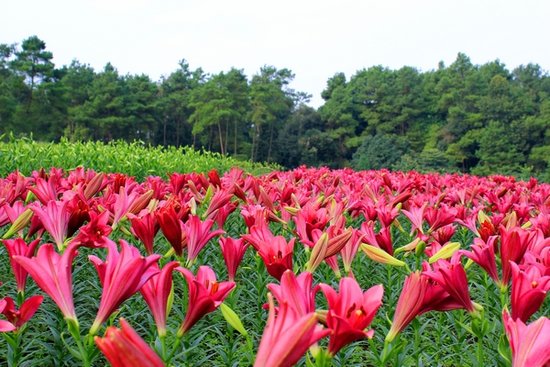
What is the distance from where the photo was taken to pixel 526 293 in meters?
1.04

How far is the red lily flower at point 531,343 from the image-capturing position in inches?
31.6

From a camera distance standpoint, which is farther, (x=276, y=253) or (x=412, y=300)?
(x=276, y=253)

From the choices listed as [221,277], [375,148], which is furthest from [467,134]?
[221,277]

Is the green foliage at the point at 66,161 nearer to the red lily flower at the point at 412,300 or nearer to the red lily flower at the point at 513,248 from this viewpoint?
the red lily flower at the point at 513,248

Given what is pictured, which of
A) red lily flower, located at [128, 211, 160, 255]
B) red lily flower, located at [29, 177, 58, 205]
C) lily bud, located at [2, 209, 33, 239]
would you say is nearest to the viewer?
red lily flower, located at [128, 211, 160, 255]

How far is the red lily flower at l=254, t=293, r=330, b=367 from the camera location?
650 millimetres

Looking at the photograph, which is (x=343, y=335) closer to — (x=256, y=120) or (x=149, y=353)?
(x=149, y=353)

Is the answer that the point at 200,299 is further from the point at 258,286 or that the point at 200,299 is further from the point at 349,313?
the point at 258,286

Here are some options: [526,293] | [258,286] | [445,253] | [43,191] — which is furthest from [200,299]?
[43,191]

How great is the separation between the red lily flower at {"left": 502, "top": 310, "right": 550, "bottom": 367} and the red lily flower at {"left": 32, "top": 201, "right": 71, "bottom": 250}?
1237 millimetres

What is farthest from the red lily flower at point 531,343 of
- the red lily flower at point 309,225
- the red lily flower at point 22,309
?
the red lily flower at point 22,309

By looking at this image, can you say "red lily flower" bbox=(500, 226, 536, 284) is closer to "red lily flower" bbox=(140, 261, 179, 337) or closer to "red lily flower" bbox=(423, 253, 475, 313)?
"red lily flower" bbox=(423, 253, 475, 313)

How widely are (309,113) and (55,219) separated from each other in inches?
1715

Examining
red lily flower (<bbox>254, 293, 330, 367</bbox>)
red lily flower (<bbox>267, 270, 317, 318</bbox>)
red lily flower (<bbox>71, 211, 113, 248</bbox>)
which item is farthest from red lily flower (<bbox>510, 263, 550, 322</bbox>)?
red lily flower (<bbox>71, 211, 113, 248</bbox>)
